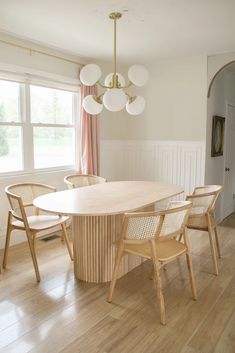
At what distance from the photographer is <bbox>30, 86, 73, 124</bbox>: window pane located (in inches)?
158

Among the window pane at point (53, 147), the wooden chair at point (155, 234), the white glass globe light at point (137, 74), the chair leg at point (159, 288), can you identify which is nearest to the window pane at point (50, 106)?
the window pane at point (53, 147)

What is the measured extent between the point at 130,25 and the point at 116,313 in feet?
8.57

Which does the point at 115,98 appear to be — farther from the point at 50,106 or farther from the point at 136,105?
the point at 50,106

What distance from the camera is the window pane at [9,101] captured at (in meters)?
3.63

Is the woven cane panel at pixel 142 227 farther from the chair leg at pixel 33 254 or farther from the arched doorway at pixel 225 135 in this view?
the arched doorway at pixel 225 135

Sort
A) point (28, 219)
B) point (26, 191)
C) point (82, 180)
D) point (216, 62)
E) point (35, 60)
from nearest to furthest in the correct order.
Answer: point (28, 219), point (26, 191), point (35, 60), point (82, 180), point (216, 62)

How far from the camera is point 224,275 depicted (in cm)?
295

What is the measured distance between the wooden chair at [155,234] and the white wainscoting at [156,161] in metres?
2.09

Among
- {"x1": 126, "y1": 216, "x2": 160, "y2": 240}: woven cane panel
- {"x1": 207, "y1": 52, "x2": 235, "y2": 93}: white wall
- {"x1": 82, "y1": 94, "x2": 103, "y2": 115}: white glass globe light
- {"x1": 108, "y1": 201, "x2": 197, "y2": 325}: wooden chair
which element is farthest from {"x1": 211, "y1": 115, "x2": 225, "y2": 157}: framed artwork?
{"x1": 126, "y1": 216, "x2": 160, "y2": 240}: woven cane panel

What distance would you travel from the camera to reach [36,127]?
13.3 ft

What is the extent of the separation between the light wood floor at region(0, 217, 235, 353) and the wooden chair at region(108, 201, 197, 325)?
0.15 metres

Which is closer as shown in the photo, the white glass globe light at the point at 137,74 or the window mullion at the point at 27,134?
the white glass globe light at the point at 137,74

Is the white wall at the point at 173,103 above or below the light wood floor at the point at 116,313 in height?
above

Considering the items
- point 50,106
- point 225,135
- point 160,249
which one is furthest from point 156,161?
point 160,249
